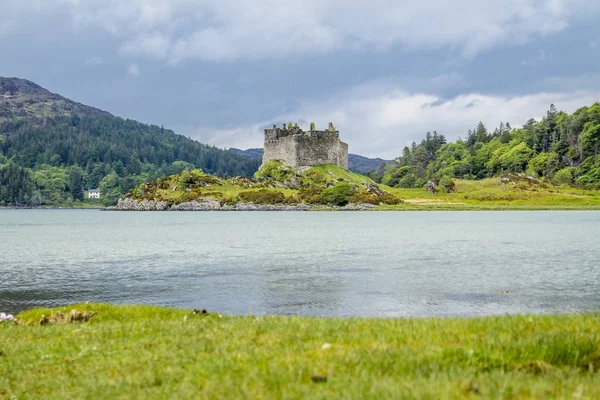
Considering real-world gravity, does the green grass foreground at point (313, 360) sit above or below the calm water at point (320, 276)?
above

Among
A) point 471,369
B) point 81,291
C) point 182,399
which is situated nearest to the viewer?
point 182,399

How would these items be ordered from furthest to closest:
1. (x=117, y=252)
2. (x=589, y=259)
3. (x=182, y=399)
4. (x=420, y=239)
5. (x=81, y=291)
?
(x=420, y=239)
(x=117, y=252)
(x=589, y=259)
(x=81, y=291)
(x=182, y=399)

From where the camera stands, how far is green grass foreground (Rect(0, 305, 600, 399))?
8047mm

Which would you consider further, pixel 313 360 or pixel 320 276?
pixel 320 276

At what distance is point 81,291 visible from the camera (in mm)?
33250

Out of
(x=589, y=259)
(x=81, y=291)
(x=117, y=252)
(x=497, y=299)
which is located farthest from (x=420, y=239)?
(x=81, y=291)

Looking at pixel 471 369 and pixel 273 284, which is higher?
pixel 471 369

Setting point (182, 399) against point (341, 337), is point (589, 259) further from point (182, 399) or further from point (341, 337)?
point (182, 399)

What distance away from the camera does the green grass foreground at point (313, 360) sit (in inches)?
317

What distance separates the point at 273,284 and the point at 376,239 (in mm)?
39197

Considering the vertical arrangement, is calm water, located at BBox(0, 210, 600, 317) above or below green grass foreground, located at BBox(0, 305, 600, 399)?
below

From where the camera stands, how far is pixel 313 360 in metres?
10.2

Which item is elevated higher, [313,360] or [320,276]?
[313,360]

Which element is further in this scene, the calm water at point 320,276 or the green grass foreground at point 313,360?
the calm water at point 320,276
